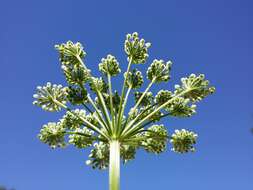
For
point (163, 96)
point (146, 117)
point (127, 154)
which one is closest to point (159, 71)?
point (163, 96)

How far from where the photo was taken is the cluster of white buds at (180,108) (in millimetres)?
17078

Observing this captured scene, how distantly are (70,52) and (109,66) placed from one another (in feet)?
6.06

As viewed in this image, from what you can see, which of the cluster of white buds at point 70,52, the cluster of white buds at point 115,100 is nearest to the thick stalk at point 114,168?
the cluster of white buds at point 115,100

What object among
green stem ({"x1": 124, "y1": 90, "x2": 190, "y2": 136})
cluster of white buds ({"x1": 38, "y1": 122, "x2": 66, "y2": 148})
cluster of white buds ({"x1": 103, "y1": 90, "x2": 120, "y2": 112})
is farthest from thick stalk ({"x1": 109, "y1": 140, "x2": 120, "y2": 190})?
cluster of white buds ({"x1": 38, "y1": 122, "x2": 66, "y2": 148})

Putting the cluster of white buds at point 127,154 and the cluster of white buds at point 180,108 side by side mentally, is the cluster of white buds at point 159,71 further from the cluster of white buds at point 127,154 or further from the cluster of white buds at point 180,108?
the cluster of white buds at point 127,154

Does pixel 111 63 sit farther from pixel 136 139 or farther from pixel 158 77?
pixel 136 139

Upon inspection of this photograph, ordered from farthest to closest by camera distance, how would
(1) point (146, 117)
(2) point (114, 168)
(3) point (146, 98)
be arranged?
(3) point (146, 98) → (1) point (146, 117) → (2) point (114, 168)

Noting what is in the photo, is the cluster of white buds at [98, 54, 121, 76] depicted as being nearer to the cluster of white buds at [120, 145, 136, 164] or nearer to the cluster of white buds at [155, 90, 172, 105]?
the cluster of white buds at [155, 90, 172, 105]

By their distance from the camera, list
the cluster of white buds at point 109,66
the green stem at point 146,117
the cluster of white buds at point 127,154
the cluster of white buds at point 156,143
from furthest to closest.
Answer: the cluster of white buds at point 127,154, the cluster of white buds at point 156,143, the cluster of white buds at point 109,66, the green stem at point 146,117

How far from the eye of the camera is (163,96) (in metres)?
17.2

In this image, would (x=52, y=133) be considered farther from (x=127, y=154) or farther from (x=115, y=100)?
(x=127, y=154)

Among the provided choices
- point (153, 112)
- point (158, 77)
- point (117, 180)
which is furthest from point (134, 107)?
point (117, 180)

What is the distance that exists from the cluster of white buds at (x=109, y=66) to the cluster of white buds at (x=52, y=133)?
10.1 feet

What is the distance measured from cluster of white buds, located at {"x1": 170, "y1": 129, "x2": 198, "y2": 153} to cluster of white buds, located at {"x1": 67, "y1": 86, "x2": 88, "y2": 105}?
4.43 metres
